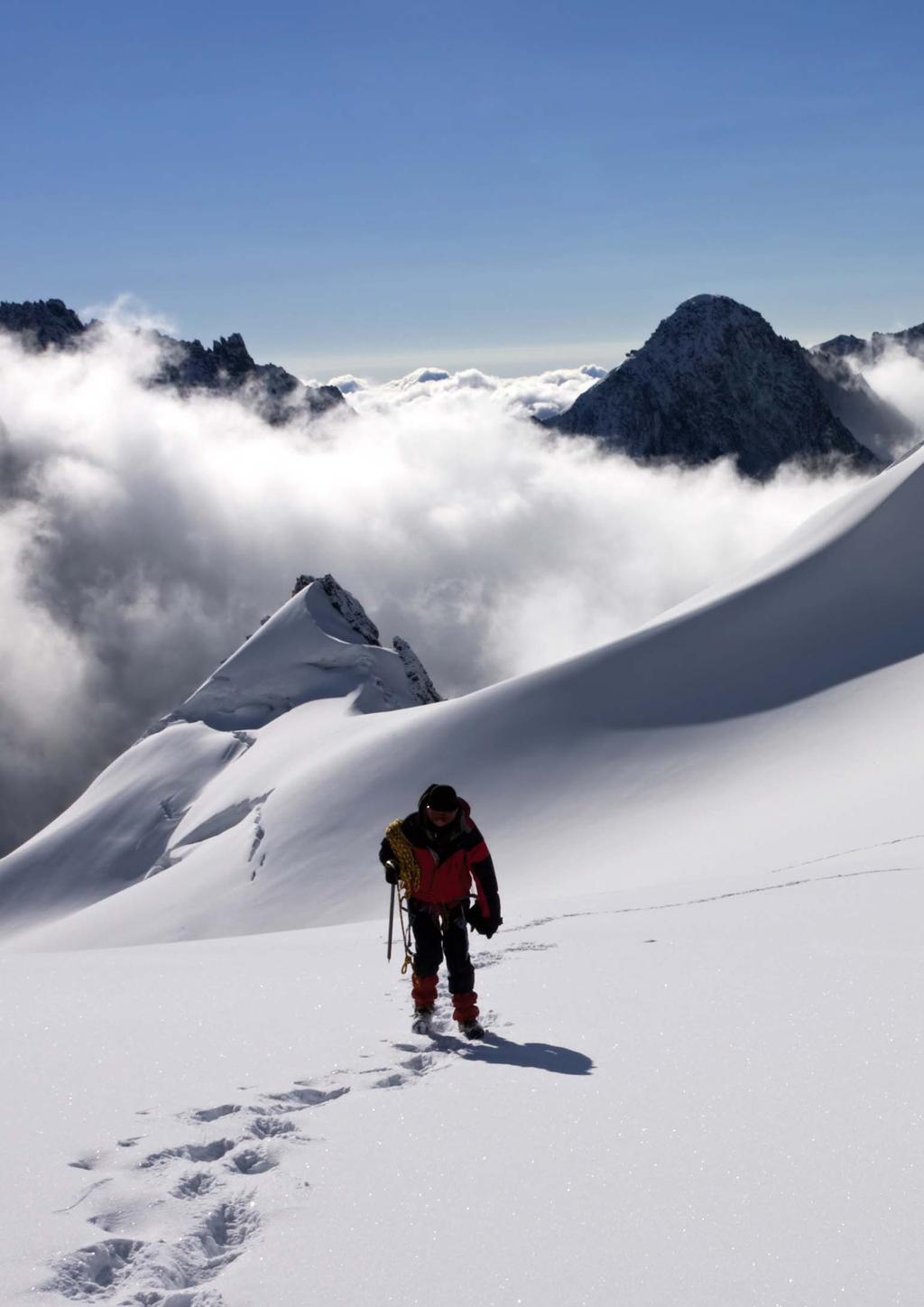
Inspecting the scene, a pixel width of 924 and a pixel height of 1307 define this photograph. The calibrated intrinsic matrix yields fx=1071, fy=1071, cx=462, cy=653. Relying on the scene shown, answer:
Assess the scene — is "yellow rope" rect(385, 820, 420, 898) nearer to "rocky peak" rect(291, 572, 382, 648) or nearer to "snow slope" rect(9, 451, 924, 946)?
"snow slope" rect(9, 451, 924, 946)

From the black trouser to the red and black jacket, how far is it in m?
0.06

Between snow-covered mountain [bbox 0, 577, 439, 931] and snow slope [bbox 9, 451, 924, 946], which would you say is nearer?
snow slope [bbox 9, 451, 924, 946]

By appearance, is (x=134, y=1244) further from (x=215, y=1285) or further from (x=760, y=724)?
(x=760, y=724)

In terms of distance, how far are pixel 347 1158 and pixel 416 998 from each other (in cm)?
261

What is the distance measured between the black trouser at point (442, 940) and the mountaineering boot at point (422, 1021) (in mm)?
249

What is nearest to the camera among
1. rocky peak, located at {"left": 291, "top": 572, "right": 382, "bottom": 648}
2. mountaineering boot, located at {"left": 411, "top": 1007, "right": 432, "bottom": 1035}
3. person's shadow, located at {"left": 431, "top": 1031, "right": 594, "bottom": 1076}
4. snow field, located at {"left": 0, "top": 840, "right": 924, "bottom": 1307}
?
snow field, located at {"left": 0, "top": 840, "right": 924, "bottom": 1307}

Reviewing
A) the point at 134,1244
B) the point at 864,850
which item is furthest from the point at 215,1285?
the point at 864,850

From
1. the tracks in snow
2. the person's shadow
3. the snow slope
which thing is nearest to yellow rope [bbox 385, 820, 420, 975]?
the person's shadow

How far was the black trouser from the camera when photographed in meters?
7.22

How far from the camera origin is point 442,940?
7.42 meters

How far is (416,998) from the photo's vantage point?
710 cm

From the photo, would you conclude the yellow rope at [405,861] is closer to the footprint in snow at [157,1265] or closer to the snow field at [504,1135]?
the snow field at [504,1135]

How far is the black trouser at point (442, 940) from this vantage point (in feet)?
23.7

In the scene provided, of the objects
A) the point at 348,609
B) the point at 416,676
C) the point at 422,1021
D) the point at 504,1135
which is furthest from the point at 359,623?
the point at 504,1135
